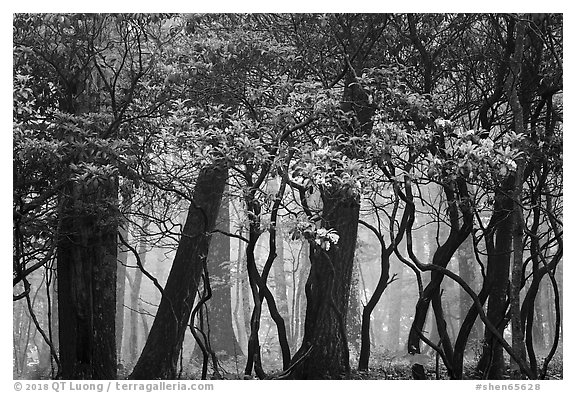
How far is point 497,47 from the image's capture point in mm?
7109

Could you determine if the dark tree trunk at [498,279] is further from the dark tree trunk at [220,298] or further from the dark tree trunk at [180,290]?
the dark tree trunk at [220,298]

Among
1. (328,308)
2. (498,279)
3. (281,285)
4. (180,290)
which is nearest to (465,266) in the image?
(281,285)

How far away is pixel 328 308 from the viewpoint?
691 cm

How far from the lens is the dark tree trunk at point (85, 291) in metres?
6.53

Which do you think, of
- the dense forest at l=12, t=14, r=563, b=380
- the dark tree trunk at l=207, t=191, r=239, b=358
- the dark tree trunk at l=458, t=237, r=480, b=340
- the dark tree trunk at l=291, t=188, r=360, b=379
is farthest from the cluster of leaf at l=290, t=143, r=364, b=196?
the dark tree trunk at l=458, t=237, r=480, b=340

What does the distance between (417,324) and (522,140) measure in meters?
2.14

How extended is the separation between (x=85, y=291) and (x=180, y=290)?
933 millimetres

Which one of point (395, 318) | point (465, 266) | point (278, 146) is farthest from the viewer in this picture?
point (395, 318)

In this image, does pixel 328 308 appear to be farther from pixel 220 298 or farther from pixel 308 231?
pixel 220 298
